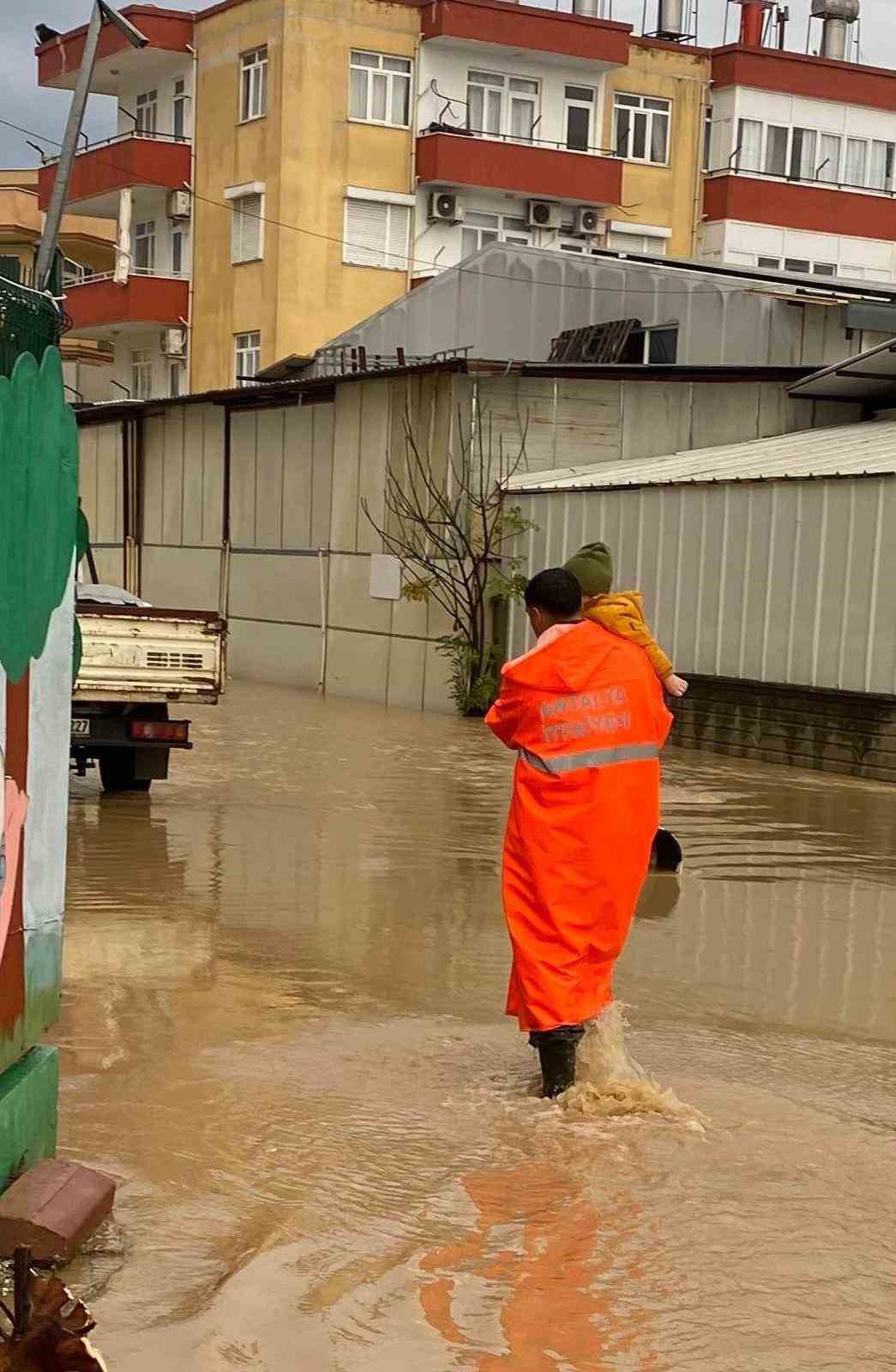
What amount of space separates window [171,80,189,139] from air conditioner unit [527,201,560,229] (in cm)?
758

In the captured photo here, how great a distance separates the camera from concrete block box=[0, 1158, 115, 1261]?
4.58m

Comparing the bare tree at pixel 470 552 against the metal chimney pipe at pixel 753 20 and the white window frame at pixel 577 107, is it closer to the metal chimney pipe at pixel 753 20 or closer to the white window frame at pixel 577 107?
the white window frame at pixel 577 107

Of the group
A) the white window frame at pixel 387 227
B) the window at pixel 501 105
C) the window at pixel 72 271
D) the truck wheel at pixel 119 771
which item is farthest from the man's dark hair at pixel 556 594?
the window at pixel 501 105

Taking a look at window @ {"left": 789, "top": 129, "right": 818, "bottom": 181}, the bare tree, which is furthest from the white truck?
window @ {"left": 789, "top": 129, "right": 818, "bottom": 181}

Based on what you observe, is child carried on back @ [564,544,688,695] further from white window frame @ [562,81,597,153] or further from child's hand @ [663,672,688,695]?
white window frame @ [562,81,597,153]

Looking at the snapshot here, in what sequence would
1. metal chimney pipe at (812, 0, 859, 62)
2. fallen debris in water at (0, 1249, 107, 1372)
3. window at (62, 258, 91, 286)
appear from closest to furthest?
fallen debris in water at (0, 1249, 107, 1372) → window at (62, 258, 91, 286) → metal chimney pipe at (812, 0, 859, 62)

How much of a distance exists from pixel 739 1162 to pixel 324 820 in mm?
8177

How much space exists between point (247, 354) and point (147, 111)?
6.94 meters

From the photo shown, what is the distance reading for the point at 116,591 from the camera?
1684cm

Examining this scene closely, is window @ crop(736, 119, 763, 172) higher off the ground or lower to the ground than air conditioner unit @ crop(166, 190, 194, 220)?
higher

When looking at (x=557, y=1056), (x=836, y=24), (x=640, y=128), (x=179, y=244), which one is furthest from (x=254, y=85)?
(x=557, y=1056)

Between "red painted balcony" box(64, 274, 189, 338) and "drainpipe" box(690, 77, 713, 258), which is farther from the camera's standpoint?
"drainpipe" box(690, 77, 713, 258)

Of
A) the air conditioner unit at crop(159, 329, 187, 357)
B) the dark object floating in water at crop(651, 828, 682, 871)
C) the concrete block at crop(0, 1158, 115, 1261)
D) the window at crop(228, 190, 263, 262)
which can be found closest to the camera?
the concrete block at crop(0, 1158, 115, 1261)

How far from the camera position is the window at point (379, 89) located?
4112 centimetres
